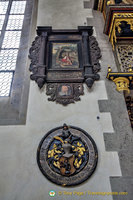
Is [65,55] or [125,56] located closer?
[65,55]

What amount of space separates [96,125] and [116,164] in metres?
1.02

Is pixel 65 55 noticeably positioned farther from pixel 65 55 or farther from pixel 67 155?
pixel 67 155

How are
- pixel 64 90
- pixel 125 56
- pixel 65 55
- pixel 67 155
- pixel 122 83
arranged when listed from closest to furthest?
pixel 67 155, pixel 64 90, pixel 122 83, pixel 65 55, pixel 125 56

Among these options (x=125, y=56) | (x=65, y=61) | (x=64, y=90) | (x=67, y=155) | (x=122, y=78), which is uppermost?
(x=125, y=56)

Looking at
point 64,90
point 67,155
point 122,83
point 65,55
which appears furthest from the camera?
point 65,55

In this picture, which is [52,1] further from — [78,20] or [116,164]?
[116,164]

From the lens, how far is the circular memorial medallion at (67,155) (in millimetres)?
4105

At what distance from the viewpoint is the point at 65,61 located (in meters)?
6.00

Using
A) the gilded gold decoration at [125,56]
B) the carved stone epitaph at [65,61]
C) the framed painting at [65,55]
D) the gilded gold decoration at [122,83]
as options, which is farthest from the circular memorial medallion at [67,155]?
the gilded gold decoration at [125,56]

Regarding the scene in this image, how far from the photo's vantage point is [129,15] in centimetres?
567

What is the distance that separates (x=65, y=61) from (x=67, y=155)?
300cm

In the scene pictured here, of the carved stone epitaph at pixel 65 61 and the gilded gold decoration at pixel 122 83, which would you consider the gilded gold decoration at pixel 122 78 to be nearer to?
the gilded gold decoration at pixel 122 83

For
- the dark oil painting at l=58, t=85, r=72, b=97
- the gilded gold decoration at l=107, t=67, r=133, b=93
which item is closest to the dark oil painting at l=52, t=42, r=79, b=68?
the dark oil painting at l=58, t=85, r=72, b=97

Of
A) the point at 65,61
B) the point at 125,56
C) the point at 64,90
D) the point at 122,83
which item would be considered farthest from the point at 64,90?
the point at 125,56
